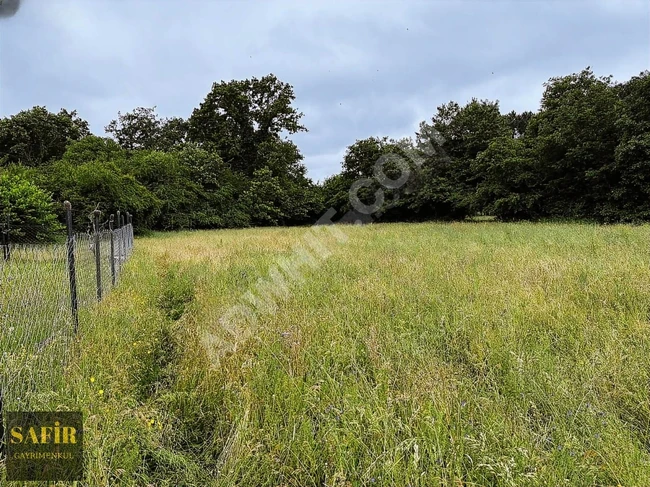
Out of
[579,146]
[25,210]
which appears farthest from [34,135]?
[579,146]

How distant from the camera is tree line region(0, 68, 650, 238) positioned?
605 inches

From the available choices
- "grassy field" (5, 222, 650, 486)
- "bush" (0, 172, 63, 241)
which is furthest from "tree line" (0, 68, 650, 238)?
"grassy field" (5, 222, 650, 486)

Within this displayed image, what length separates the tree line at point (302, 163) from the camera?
50.4 ft

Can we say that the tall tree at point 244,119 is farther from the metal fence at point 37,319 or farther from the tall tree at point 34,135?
the metal fence at point 37,319

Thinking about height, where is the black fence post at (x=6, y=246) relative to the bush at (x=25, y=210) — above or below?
below

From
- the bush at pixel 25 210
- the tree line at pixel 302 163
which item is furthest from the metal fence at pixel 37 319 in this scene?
the tree line at pixel 302 163

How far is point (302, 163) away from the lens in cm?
3122

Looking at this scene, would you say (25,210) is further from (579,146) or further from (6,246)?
(579,146)

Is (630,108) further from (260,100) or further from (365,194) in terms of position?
(260,100)

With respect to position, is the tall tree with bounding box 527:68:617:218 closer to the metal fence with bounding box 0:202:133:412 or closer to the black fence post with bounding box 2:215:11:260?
the metal fence with bounding box 0:202:133:412

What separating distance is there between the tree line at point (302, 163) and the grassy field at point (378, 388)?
10.5 m

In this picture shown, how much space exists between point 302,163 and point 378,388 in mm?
30429

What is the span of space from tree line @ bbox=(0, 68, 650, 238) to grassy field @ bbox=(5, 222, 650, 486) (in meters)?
10.5

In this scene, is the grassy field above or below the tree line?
below
